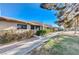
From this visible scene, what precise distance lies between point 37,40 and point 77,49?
661 millimetres

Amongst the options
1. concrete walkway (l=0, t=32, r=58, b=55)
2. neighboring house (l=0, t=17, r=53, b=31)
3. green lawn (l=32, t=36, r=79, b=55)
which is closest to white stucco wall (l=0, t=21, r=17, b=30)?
neighboring house (l=0, t=17, r=53, b=31)

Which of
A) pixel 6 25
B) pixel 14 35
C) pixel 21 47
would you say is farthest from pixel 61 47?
pixel 6 25

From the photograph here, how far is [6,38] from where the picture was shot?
2799 mm

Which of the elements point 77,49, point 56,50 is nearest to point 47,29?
point 56,50

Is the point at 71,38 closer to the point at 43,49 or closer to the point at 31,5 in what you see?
the point at 43,49

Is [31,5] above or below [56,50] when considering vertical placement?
above

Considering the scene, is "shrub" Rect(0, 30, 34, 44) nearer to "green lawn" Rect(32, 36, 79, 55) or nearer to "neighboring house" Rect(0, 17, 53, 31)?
"neighboring house" Rect(0, 17, 53, 31)

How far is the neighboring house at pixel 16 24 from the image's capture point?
9.10ft

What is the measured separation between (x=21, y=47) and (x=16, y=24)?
1.26ft

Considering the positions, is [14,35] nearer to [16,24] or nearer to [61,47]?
[16,24]

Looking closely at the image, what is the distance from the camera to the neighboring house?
2.77 meters

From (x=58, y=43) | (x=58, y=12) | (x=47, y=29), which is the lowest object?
(x=58, y=43)

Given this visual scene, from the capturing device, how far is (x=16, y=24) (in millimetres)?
2842
